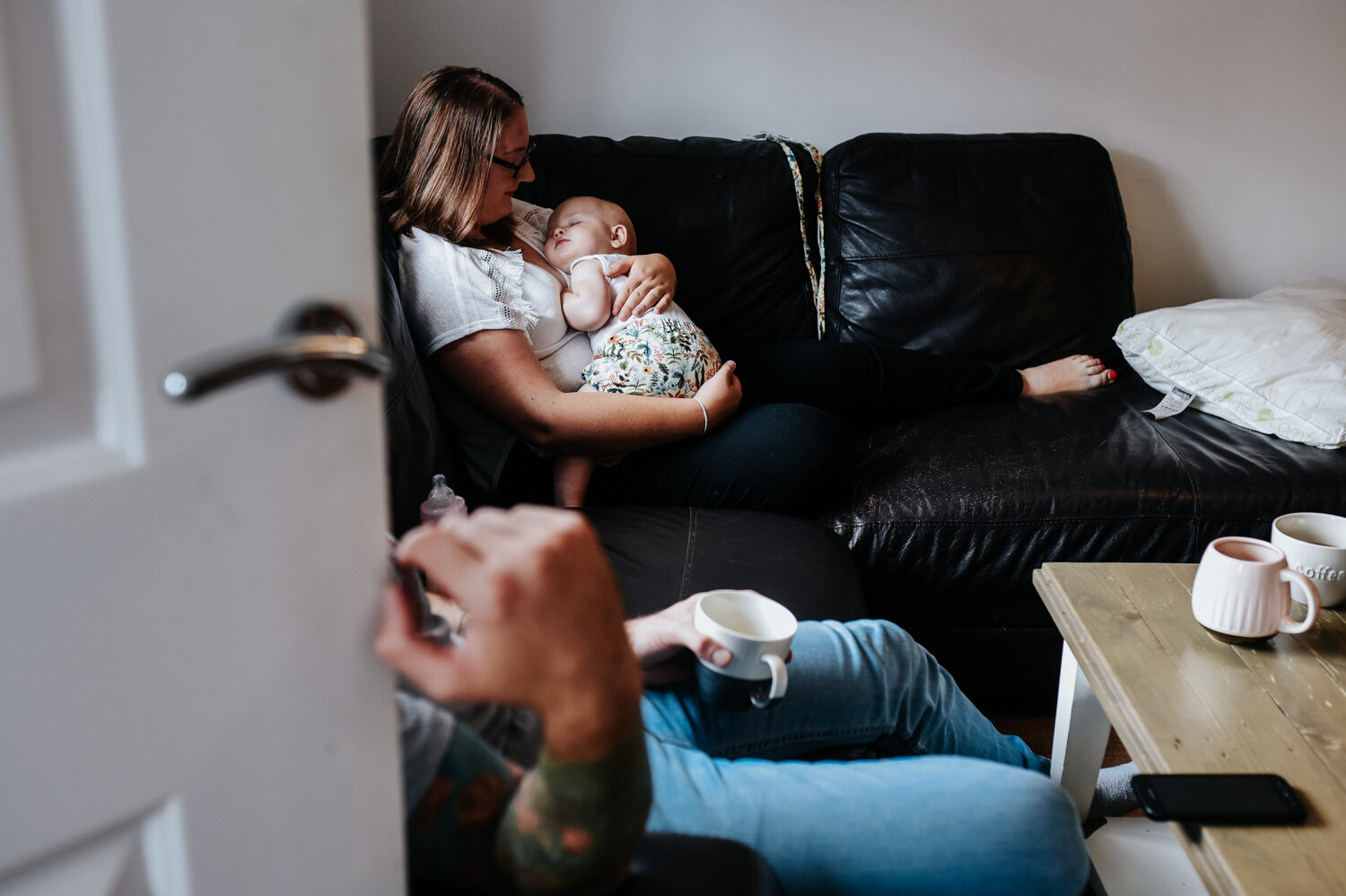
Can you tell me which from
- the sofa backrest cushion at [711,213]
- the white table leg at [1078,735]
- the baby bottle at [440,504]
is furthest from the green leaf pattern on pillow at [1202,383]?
the baby bottle at [440,504]

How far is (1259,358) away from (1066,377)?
0.36 meters

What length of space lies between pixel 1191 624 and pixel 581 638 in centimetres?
93

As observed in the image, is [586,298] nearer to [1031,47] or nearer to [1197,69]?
[1031,47]

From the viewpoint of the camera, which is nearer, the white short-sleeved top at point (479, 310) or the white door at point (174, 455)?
the white door at point (174, 455)

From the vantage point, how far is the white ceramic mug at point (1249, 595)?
1060 mm

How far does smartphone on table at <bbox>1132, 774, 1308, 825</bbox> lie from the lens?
2.76ft

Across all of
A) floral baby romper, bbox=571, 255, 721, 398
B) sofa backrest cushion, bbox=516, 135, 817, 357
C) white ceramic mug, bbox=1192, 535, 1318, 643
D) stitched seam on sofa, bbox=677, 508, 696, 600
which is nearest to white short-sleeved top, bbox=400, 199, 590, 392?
floral baby romper, bbox=571, 255, 721, 398

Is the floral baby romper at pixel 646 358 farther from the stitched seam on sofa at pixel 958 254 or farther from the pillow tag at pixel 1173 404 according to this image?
the pillow tag at pixel 1173 404

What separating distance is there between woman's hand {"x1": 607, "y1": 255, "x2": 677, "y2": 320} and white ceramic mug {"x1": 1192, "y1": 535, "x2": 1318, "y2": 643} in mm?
1004

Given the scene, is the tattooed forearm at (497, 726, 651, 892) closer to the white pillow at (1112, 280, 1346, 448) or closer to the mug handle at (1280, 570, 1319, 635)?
the mug handle at (1280, 570, 1319, 635)

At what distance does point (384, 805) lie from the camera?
1.66 feet

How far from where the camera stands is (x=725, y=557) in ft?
4.72

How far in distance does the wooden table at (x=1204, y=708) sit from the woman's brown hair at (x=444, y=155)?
103cm

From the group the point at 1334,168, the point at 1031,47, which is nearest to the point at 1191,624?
the point at 1031,47
